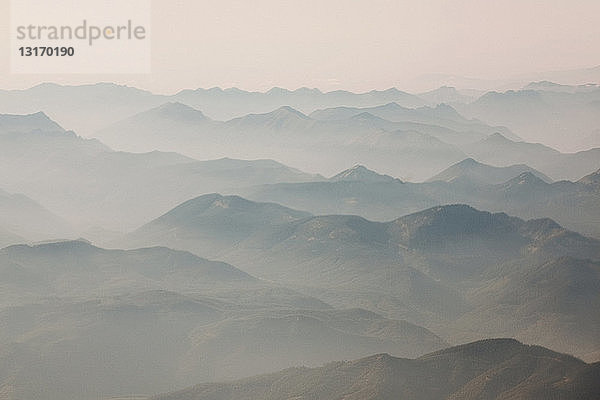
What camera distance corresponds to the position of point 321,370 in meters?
171

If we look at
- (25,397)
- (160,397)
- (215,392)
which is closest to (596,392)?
(215,392)

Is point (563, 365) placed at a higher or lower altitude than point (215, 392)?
higher

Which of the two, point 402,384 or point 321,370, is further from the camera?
point 321,370

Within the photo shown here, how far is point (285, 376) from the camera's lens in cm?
17200

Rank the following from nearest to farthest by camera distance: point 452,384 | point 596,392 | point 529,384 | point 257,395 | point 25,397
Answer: point 596,392 < point 529,384 < point 452,384 < point 257,395 < point 25,397

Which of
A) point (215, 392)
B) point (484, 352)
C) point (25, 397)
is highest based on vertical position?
point (484, 352)

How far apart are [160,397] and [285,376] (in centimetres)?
3223

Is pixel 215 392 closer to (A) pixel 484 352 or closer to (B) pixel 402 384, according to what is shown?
(B) pixel 402 384

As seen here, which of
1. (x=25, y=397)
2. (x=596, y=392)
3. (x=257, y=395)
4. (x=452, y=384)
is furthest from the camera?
(x=25, y=397)

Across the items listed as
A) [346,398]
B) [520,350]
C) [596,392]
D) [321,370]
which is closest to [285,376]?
[321,370]

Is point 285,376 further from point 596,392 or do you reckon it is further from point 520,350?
point 596,392

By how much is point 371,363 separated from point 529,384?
125 feet

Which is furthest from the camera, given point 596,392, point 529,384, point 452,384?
point 452,384

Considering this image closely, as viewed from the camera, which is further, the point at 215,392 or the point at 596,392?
the point at 215,392
